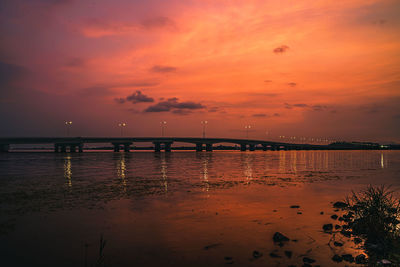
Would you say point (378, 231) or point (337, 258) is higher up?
point (378, 231)

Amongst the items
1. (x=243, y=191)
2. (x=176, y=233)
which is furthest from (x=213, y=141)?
(x=176, y=233)

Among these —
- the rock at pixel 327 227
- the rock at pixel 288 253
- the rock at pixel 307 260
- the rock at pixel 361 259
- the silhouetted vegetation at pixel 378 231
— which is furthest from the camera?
the rock at pixel 327 227

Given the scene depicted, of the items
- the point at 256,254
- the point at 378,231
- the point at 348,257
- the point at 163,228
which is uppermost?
the point at 378,231

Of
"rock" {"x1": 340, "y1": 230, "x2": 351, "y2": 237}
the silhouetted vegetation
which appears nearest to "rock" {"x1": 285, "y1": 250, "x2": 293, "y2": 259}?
the silhouetted vegetation

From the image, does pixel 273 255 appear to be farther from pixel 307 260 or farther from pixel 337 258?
pixel 337 258

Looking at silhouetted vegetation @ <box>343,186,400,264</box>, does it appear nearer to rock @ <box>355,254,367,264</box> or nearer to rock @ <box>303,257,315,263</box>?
rock @ <box>355,254,367,264</box>

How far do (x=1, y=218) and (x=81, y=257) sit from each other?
8266mm

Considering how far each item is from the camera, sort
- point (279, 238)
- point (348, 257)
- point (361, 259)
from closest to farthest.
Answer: point (361, 259)
point (348, 257)
point (279, 238)

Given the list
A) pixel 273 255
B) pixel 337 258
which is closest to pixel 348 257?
pixel 337 258

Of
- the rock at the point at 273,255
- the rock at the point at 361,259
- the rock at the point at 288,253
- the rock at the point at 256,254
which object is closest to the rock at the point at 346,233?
the rock at the point at 361,259

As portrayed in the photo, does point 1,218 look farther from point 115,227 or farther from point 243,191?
point 243,191

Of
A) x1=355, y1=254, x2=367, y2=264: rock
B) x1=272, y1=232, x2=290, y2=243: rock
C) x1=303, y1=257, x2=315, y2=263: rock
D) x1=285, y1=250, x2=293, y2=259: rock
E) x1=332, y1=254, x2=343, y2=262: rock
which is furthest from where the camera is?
x1=272, y1=232, x2=290, y2=243: rock

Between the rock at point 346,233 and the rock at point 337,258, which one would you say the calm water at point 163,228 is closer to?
the rock at point 337,258

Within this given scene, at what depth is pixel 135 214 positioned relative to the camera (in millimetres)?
16625
